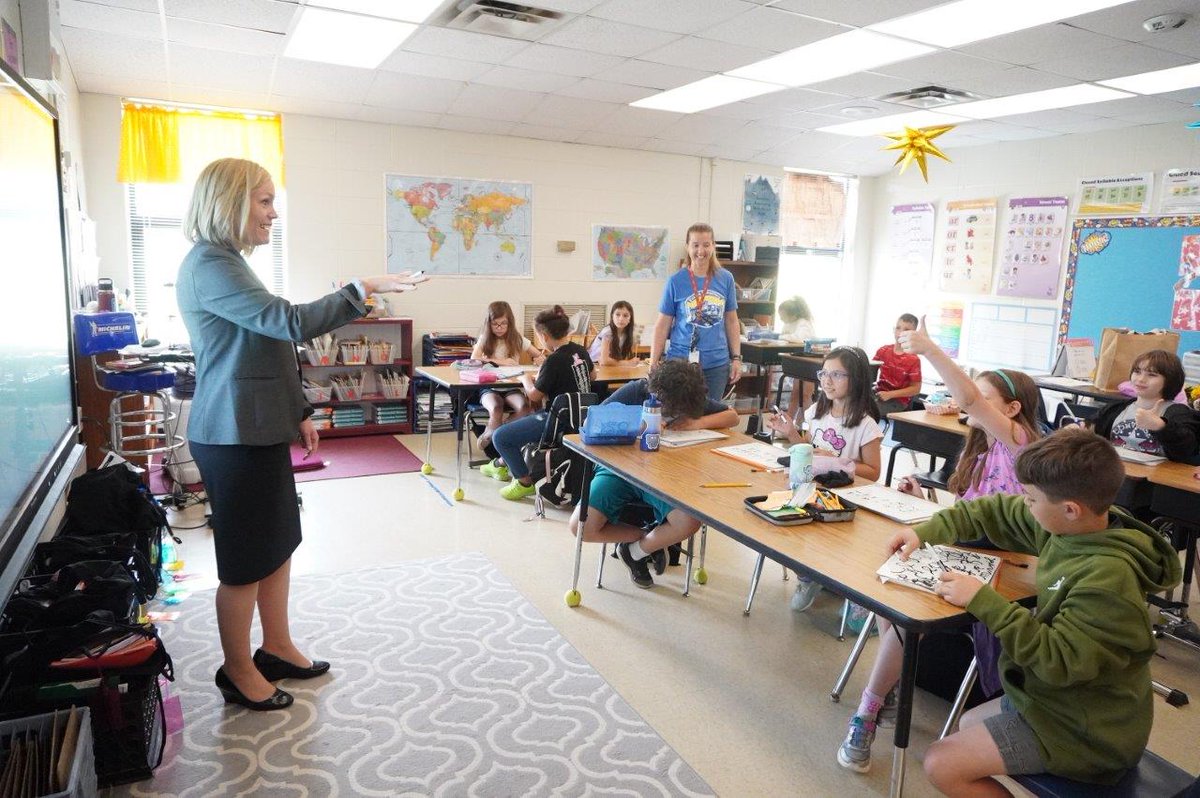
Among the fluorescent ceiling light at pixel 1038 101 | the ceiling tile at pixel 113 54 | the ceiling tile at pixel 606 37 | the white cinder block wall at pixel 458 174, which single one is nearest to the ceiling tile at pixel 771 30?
the ceiling tile at pixel 606 37

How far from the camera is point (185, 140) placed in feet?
18.4

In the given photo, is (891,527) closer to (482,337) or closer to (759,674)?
(759,674)

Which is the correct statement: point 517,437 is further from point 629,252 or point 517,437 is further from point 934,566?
point 629,252

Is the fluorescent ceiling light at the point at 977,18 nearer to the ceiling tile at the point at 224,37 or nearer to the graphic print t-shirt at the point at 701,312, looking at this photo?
the graphic print t-shirt at the point at 701,312

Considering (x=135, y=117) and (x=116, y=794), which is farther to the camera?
(x=135, y=117)

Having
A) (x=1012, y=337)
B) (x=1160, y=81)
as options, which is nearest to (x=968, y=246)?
(x=1012, y=337)

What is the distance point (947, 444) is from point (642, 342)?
3987 mm

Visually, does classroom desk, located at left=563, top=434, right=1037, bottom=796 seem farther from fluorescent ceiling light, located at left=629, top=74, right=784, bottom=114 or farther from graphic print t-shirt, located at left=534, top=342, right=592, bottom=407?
fluorescent ceiling light, located at left=629, top=74, right=784, bottom=114

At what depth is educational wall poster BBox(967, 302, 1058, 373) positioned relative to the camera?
6.92 metres

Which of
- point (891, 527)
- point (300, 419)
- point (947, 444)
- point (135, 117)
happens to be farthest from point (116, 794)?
point (135, 117)

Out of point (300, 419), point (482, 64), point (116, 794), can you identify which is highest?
point (482, 64)

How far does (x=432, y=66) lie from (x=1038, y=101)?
4.19 m

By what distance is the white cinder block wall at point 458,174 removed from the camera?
5.90 m

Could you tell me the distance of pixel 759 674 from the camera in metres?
2.74
